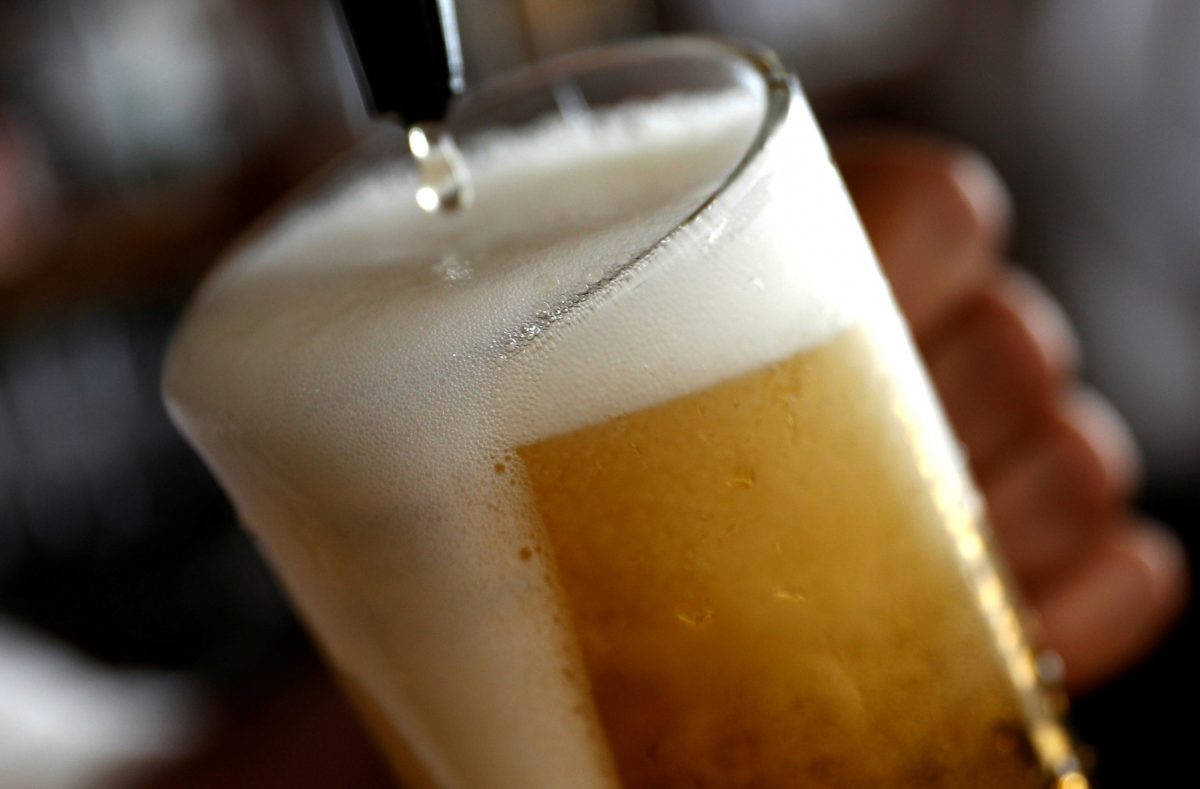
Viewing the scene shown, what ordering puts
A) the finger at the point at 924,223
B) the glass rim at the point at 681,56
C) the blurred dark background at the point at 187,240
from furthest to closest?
the blurred dark background at the point at 187,240
the finger at the point at 924,223
the glass rim at the point at 681,56

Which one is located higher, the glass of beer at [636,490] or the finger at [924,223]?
the glass of beer at [636,490]

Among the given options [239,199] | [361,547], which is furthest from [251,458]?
[239,199]

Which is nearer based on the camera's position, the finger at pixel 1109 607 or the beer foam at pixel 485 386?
the beer foam at pixel 485 386

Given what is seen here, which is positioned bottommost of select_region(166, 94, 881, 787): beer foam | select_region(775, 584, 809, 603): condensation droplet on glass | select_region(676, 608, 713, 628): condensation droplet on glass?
select_region(775, 584, 809, 603): condensation droplet on glass

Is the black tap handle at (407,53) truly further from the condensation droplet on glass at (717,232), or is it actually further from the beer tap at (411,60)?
the condensation droplet on glass at (717,232)

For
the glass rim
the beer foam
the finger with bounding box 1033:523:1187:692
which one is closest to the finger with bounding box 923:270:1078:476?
the finger with bounding box 1033:523:1187:692

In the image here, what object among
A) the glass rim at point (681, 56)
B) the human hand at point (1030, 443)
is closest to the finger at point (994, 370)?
the human hand at point (1030, 443)

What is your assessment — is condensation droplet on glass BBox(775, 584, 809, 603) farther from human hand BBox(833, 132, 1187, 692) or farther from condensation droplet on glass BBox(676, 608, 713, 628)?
human hand BBox(833, 132, 1187, 692)

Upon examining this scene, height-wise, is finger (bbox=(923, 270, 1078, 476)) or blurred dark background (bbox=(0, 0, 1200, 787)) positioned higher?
finger (bbox=(923, 270, 1078, 476))
